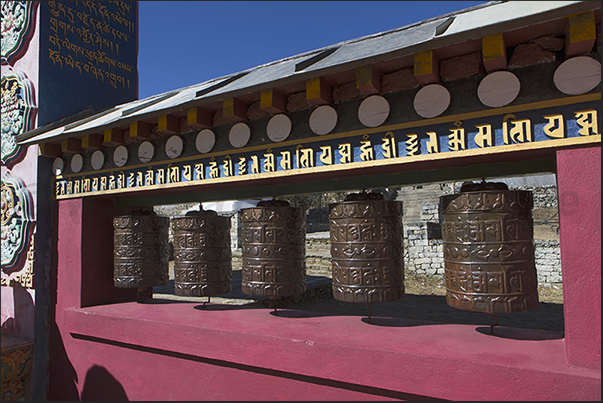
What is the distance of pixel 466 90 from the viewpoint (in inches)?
89.3

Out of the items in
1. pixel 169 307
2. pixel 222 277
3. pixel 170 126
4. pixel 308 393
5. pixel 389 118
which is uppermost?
pixel 170 126

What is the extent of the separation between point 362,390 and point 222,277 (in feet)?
5.37

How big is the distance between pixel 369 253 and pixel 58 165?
3665 millimetres

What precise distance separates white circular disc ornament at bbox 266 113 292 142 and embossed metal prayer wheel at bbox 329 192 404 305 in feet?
2.17

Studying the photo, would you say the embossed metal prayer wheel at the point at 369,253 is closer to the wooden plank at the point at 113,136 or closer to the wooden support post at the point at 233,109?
the wooden support post at the point at 233,109

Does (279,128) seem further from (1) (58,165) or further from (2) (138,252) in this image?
(1) (58,165)

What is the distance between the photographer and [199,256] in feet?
11.6

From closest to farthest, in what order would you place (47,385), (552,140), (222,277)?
(552,140)
(222,277)
(47,385)

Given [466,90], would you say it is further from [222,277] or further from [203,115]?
[222,277]

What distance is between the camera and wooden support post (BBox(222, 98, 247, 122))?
9.73 ft

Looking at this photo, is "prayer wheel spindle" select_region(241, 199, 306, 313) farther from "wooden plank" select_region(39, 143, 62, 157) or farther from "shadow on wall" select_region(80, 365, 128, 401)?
"wooden plank" select_region(39, 143, 62, 157)

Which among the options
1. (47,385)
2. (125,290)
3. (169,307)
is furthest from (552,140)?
(47,385)

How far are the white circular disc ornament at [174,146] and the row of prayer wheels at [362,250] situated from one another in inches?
22.7

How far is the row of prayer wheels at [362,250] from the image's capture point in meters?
2.28
